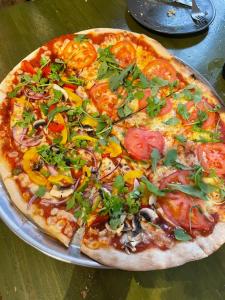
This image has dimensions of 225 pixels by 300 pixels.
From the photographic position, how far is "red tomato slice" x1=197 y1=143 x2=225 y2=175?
197 centimetres

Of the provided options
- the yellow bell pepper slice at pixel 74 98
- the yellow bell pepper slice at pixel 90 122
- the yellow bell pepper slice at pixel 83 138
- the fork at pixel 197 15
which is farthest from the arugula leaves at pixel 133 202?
the fork at pixel 197 15

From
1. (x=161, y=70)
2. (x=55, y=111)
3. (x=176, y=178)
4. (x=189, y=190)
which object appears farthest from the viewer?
(x=161, y=70)

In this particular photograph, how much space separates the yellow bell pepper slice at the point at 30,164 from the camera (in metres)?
1.93

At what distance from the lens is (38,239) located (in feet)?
5.81

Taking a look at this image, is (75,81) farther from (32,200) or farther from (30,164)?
(32,200)

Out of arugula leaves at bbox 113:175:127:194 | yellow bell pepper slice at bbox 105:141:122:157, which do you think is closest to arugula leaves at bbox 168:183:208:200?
arugula leaves at bbox 113:175:127:194

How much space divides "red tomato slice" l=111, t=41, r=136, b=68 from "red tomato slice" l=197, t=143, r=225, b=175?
0.85 meters

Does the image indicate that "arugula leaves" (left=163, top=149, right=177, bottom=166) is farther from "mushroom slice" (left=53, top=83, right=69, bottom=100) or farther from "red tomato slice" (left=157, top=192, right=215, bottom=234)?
"mushroom slice" (left=53, top=83, right=69, bottom=100)

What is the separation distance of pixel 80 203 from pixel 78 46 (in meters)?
1.22

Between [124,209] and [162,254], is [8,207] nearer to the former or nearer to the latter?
[124,209]

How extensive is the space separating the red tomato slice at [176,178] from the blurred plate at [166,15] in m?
1.49

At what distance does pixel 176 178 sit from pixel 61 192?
0.65 metres

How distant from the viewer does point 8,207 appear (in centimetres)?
188

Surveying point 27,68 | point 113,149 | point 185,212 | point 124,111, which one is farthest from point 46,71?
point 185,212
